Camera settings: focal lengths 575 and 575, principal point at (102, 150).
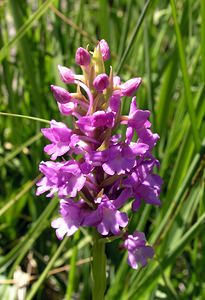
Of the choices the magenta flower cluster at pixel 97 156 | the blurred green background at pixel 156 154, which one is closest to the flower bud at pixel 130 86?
the magenta flower cluster at pixel 97 156

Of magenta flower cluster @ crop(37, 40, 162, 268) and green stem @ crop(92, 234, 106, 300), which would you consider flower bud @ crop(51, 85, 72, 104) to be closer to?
magenta flower cluster @ crop(37, 40, 162, 268)

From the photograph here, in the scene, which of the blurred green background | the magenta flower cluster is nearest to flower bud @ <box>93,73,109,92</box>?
the magenta flower cluster

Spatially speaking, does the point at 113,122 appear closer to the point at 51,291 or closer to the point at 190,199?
the point at 190,199

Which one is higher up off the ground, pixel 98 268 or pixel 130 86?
pixel 130 86

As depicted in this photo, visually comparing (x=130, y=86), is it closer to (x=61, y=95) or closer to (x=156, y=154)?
A: (x=61, y=95)

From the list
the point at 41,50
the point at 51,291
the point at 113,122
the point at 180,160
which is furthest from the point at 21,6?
the point at 113,122

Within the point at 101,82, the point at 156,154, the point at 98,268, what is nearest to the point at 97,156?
the point at 101,82
